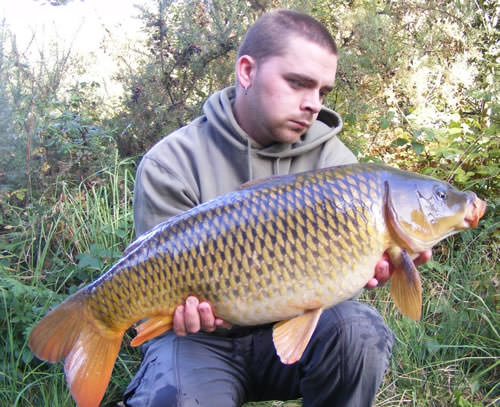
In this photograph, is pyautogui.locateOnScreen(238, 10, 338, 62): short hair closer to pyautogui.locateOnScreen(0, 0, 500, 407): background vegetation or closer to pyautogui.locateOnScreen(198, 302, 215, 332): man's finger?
pyautogui.locateOnScreen(198, 302, 215, 332): man's finger

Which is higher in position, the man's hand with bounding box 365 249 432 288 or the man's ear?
the man's ear

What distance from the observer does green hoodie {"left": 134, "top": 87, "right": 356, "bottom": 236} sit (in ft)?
5.09

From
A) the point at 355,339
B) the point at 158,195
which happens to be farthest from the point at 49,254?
the point at 355,339

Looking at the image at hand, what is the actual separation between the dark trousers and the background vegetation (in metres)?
0.48

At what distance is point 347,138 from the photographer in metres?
2.91

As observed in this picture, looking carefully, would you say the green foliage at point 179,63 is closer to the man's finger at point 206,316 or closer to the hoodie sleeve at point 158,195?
the hoodie sleeve at point 158,195

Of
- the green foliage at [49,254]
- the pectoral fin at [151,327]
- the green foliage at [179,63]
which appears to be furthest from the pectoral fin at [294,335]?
the green foliage at [179,63]

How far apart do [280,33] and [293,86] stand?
0.65ft

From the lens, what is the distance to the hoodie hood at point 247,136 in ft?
5.44

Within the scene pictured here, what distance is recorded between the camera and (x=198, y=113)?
2797mm

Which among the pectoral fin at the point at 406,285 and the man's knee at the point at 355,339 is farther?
the man's knee at the point at 355,339

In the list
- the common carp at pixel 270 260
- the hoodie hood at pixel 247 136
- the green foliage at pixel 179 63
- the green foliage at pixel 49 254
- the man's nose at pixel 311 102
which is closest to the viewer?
the common carp at pixel 270 260

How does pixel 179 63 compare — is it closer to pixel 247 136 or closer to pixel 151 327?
pixel 247 136

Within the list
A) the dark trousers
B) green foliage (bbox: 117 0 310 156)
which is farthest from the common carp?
green foliage (bbox: 117 0 310 156)
